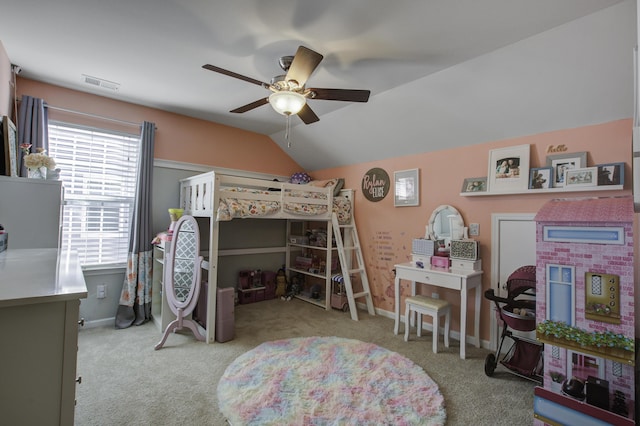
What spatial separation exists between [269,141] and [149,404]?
145 inches

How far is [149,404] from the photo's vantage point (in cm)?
196

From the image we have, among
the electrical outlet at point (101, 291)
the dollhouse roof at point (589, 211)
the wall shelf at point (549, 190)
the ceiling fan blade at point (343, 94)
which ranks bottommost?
the electrical outlet at point (101, 291)

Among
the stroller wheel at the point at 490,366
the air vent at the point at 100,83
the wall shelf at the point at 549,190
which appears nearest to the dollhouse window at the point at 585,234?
the wall shelf at the point at 549,190

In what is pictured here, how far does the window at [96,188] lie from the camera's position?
3125 millimetres

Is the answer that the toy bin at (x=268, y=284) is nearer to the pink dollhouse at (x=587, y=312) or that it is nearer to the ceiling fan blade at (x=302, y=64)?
the ceiling fan blade at (x=302, y=64)

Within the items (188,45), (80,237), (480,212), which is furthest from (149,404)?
(480,212)

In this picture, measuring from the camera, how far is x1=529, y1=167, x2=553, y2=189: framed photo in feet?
8.29

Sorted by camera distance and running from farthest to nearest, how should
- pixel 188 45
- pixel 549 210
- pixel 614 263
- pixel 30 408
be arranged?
pixel 188 45 → pixel 549 210 → pixel 614 263 → pixel 30 408

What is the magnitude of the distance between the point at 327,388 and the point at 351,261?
87.9 inches

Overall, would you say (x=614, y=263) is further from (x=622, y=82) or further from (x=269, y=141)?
(x=269, y=141)

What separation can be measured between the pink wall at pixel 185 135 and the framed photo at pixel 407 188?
1.95 meters

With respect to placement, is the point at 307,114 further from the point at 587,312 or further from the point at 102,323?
the point at 102,323

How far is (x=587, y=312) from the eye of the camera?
163cm

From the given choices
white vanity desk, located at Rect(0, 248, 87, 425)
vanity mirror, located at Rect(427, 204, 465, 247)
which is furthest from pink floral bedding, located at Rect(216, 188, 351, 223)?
white vanity desk, located at Rect(0, 248, 87, 425)
